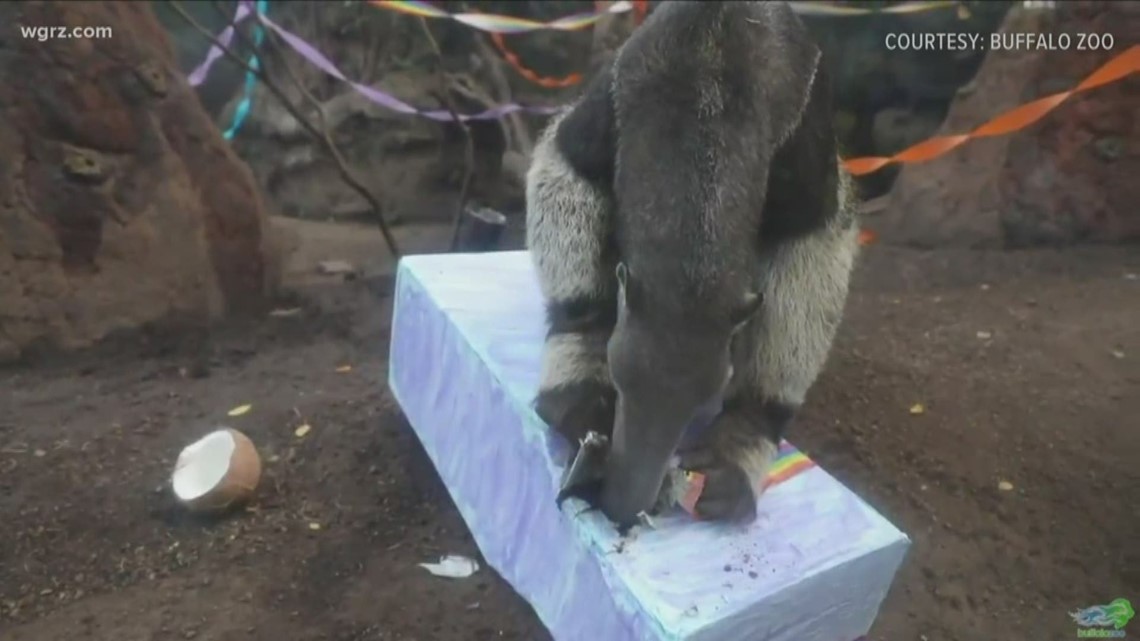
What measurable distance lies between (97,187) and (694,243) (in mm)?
3041

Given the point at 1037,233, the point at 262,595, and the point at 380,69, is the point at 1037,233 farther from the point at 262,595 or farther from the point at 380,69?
the point at 380,69

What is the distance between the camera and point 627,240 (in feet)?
5.80

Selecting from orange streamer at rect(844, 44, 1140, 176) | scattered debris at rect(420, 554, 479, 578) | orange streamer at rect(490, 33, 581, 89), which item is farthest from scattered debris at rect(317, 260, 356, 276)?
scattered debris at rect(420, 554, 479, 578)

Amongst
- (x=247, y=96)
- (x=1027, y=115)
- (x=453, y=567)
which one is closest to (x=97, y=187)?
(x=453, y=567)

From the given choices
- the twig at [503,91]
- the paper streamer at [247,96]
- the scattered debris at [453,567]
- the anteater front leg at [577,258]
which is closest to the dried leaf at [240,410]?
the scattered debris at [453,567]

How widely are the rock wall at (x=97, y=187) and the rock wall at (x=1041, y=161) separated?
3.67m

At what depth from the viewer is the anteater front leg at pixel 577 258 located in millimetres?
2061

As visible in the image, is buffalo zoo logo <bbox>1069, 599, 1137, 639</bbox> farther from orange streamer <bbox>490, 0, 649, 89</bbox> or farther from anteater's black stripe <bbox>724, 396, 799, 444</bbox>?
orange streamer <bbox>490, 0, 649, 89</bbox>

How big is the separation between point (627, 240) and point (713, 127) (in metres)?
0.24

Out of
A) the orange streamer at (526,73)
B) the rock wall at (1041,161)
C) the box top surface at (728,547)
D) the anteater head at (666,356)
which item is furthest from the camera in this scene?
the orange streamer at (526,73)

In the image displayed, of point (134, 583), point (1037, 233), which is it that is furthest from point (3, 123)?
point (1037, 233)

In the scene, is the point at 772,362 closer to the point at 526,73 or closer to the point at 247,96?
the point at 526,73

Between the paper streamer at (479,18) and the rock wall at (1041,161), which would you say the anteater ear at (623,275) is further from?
the rock wall at (1041,161)

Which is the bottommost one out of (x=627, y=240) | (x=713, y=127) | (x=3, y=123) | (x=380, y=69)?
(x=380, y=69)
